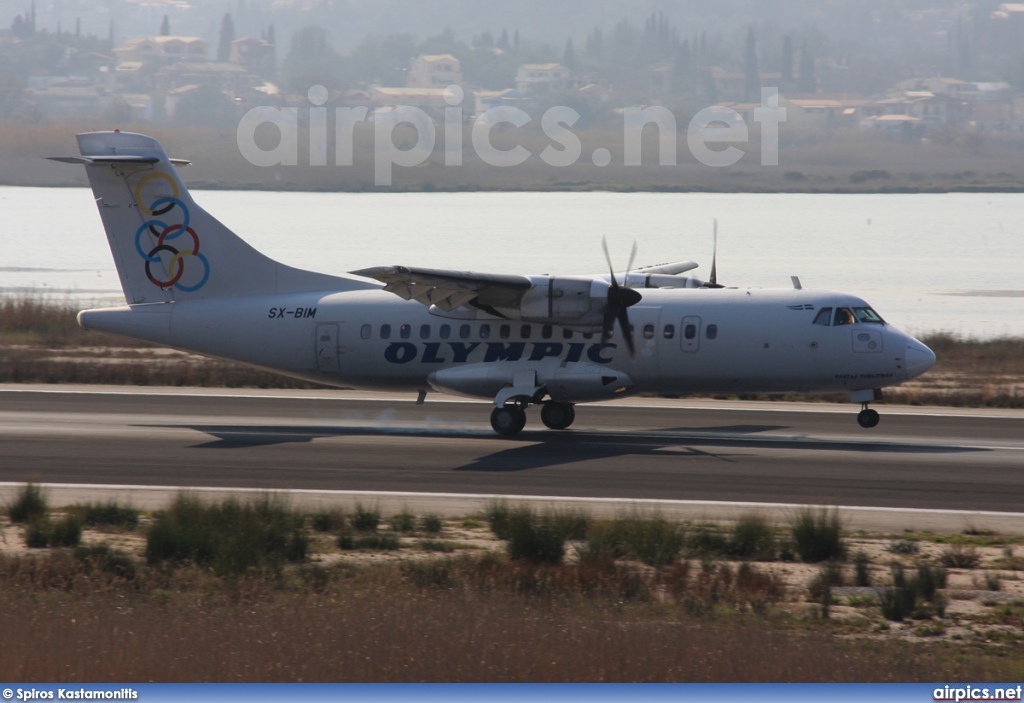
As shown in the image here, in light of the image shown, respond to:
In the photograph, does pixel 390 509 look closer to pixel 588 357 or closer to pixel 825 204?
pixel 588 357

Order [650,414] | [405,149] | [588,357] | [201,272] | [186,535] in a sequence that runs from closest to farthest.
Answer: [186,535] < [588,357] < [201,272] < [650,414] < [405,149]

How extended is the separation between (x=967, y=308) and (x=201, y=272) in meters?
48.0

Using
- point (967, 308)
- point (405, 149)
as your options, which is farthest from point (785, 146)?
point (967, 308)

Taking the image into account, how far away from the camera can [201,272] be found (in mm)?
28250

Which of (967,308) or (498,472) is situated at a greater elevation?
(967,308)

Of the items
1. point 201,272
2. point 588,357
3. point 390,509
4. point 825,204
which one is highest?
point 825,204

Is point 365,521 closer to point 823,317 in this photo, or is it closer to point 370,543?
point 370,543

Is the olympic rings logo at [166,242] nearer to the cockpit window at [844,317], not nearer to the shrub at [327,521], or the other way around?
the shrub at [327,521]

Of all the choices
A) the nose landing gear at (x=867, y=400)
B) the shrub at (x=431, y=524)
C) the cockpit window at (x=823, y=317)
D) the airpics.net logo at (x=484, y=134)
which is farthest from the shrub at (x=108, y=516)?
the airpics.net logo at (x=484, y=134)

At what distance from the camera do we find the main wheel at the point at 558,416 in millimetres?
27453

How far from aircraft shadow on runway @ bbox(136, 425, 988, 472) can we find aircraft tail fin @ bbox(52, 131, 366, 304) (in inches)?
139

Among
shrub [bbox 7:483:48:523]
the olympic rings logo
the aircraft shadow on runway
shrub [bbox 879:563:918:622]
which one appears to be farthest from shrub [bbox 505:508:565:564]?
the olympic rings logo

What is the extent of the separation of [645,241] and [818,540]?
94.5m

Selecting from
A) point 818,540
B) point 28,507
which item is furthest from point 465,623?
point 28,507
